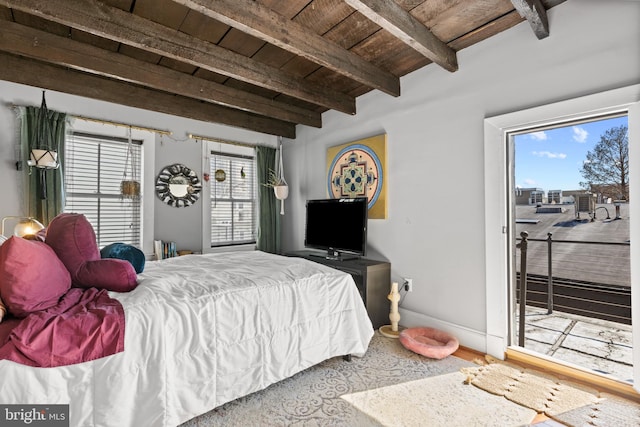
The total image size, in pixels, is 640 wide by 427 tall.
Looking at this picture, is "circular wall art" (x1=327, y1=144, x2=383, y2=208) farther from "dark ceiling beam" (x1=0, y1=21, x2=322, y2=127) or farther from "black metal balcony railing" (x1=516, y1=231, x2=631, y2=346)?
"black metal balcony railing" (x1=516, y1=231, x2=631, y2=346)

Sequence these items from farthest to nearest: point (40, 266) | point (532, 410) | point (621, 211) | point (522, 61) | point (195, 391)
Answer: point (621, 211) → point (522, 61) → point (532, 410) → point (195, 391) → point (40, 266)

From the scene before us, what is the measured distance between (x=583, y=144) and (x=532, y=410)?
2194 millimetres

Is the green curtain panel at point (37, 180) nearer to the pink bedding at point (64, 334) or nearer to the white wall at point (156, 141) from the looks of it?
the white wall at point (156, 141)

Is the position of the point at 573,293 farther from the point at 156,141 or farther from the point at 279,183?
the point at 156,141

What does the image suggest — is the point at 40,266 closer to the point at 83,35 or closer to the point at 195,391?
the point at 195,391

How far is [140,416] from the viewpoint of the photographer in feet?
4.57

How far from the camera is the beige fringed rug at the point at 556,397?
165cm

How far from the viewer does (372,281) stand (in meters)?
2.96

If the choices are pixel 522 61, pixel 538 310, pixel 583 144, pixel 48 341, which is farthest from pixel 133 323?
pixel 538 310

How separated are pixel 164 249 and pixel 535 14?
3.99 metres

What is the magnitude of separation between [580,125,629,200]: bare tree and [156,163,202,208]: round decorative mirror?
414 centimetres

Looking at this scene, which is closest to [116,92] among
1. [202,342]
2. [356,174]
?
[356,174]

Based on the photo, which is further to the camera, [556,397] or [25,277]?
[556,397]

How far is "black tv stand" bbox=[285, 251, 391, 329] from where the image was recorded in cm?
289
